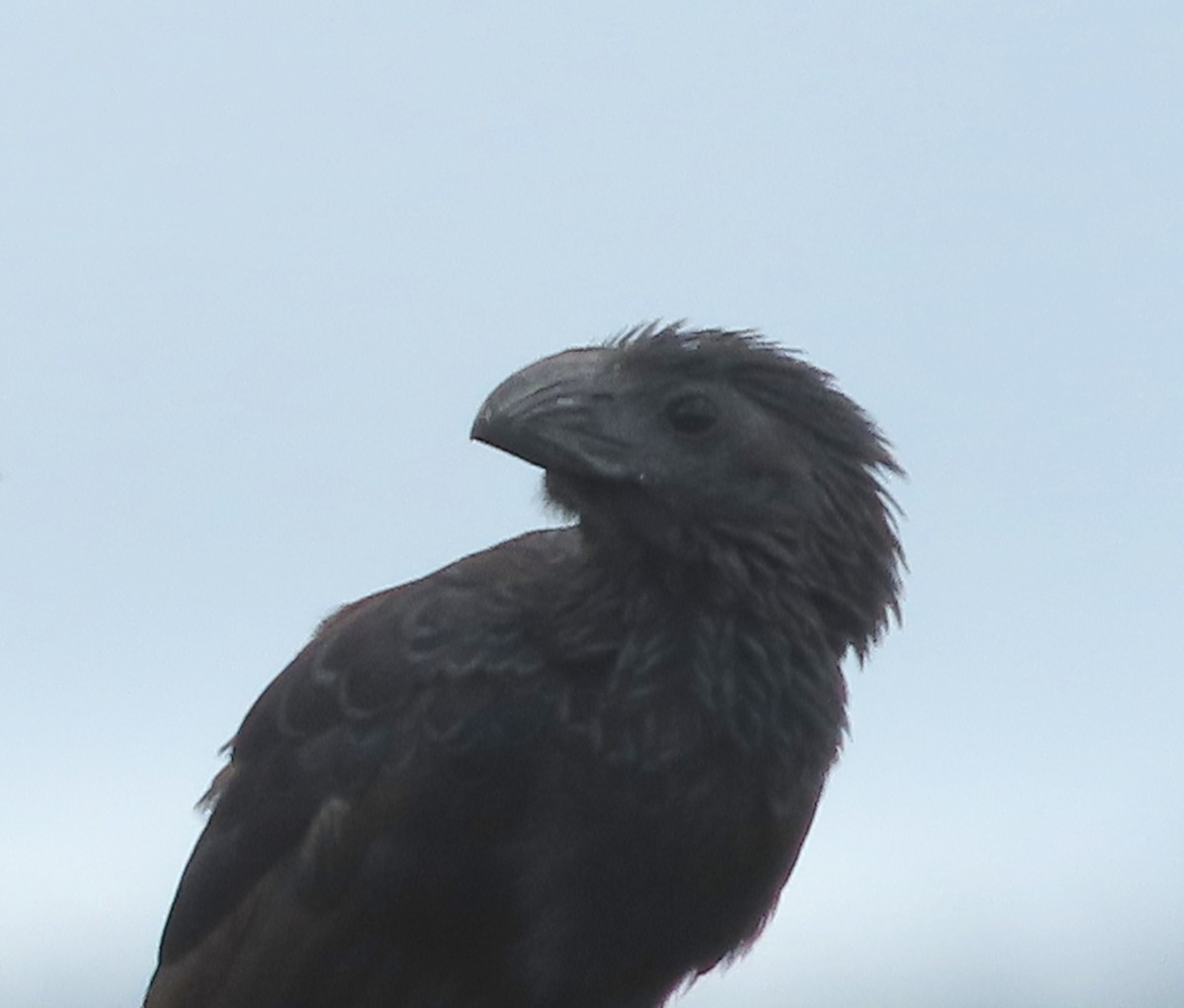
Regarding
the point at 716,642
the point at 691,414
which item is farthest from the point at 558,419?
the point at 716,642

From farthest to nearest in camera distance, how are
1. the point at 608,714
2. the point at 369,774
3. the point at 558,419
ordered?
the point at 369,774, the point at 608,714, the point at 558,419

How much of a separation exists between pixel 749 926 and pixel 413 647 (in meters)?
0.95

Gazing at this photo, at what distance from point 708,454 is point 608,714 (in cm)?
57

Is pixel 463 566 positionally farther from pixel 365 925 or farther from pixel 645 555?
pixel 365 925

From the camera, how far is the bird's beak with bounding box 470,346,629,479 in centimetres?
337

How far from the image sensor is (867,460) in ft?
12.3

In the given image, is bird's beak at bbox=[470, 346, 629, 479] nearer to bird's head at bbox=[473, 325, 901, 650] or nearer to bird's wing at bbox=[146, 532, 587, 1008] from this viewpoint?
bird's head at bbox=[473, 325, 901, 650]

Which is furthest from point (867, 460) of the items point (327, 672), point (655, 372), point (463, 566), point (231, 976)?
point (231, 976)

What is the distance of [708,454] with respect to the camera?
3.55m

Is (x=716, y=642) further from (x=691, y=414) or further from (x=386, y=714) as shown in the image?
(x=386, y=714)

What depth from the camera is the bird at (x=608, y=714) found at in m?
3.52

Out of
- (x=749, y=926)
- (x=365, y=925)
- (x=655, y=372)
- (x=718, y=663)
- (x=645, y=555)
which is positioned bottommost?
(x=749, y=926)

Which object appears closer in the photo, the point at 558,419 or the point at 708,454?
the point at 558,419

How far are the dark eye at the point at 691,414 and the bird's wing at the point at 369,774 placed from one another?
0.46 metres
